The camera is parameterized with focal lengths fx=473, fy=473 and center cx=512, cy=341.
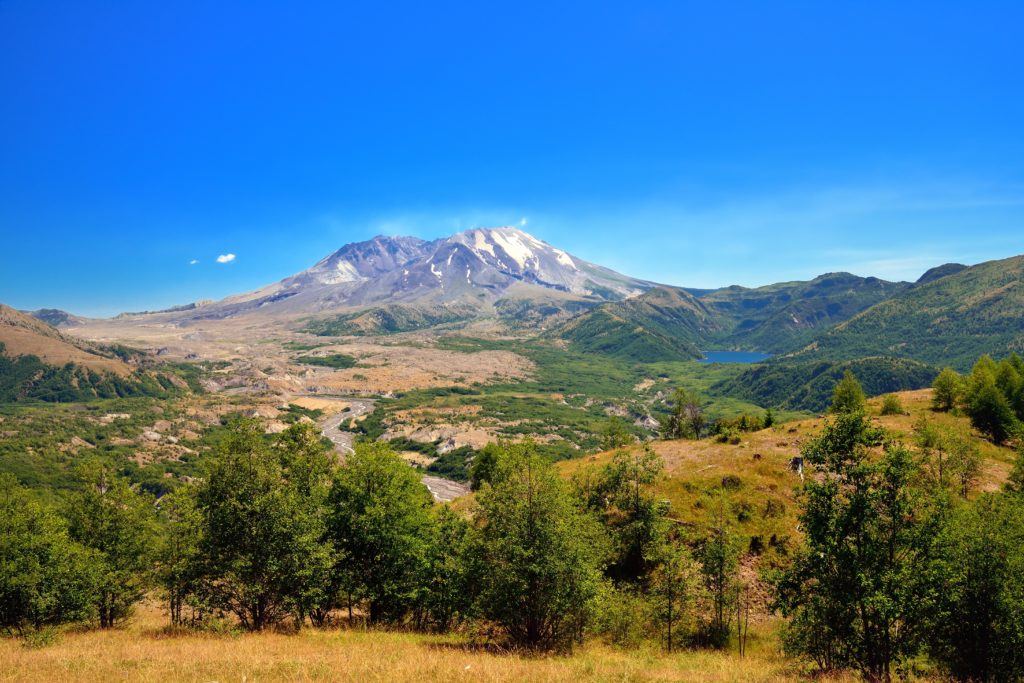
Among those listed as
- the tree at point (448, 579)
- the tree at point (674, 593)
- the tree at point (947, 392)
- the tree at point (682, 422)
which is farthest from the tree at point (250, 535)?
the tree at point (947, 392)

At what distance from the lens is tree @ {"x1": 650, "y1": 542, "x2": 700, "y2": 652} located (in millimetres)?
38250

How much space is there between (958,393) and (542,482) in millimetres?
83937

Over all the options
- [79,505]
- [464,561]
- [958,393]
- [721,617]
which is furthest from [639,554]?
[958,393]

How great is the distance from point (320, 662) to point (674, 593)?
28.5m

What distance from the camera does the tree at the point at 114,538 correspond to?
40.8 meters

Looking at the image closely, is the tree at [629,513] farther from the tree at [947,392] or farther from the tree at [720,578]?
the tree at [947,392]

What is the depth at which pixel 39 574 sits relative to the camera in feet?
115

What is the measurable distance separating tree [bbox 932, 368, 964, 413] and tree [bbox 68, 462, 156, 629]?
10845 cm

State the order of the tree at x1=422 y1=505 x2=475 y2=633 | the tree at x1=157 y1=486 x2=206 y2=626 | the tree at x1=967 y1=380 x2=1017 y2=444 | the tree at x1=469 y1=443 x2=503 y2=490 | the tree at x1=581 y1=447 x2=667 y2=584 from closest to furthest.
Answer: the tree at x1=157 y1=486 x2=206 y2=626 < the tree at x1=422 y1=505 x2=475 y2=633 < the tree at x1=581 y1=447 x2=667 y2=584 < the tree at x1=967 y1=380 x2=1017 y2=444 < the tree at x1=469 y1=443 x2=503 y2=490

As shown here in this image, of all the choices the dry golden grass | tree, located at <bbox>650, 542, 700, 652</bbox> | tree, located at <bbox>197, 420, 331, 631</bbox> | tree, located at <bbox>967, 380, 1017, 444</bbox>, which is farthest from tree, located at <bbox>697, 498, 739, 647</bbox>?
tree, located at <bbox>967, 380, 1017, 444</bbox>

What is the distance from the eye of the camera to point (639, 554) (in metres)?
49.2

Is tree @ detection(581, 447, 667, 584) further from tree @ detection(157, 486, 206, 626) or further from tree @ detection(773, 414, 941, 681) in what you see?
tree @ detection(157, 486, 206, 626)

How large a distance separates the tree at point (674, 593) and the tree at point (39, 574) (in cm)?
4595

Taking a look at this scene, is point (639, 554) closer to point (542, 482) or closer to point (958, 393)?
point (542, 482)
